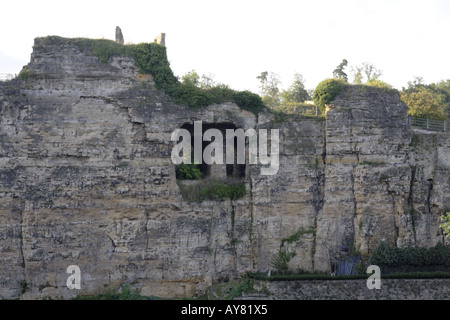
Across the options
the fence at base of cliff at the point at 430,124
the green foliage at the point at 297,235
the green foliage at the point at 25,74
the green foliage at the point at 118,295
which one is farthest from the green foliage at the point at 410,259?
the green foliage at the point at 25,74

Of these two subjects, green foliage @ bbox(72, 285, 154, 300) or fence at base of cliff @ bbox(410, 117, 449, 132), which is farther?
fence at base of cliff @ bbox(410, 117, 449, 132)

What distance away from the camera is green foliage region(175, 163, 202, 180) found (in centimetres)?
2119

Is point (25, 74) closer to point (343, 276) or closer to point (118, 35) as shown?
point (118, 35)

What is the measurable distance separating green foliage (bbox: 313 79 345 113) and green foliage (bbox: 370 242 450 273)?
5.96 m

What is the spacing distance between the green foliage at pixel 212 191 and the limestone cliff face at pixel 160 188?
0.90 ft

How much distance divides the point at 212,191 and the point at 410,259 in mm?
7886

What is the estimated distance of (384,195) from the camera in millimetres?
21219

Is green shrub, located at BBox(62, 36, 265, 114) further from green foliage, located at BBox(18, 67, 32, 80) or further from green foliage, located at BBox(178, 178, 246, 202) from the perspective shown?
green foliage, located at BBox(178, 178, 246, 202)

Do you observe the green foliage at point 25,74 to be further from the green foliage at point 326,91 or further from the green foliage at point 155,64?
the green foliage at point 326,91

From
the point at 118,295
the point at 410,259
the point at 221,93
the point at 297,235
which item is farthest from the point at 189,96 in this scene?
the point at 410,259

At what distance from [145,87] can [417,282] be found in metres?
12.3

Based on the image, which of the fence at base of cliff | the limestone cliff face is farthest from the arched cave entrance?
the fence at base of cliff

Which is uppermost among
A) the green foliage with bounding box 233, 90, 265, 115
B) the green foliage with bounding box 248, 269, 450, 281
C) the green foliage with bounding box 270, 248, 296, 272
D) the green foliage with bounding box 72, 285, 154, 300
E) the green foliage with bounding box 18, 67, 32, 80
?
the green foliage with bounding box 18, 67, 32, 80

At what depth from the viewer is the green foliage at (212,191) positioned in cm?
2062
